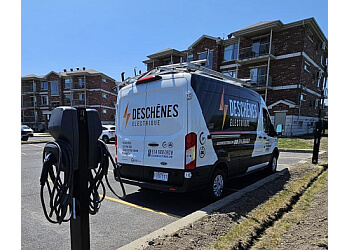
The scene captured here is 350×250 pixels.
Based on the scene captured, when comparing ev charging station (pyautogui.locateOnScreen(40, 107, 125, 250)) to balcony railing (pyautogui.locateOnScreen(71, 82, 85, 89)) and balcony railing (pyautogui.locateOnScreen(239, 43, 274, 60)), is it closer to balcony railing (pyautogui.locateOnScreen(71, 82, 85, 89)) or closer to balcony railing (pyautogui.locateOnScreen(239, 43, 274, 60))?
balcony railing (pyautogui.locateOnScreen(239, 43, 274, 60))

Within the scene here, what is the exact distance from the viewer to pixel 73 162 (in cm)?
186

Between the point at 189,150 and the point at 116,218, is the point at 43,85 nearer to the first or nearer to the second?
the point at 116,218

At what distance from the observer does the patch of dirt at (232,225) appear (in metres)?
2.65

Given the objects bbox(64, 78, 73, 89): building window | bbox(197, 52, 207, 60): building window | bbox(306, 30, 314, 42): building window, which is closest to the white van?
bbox(306, 30, 314, 42): building window

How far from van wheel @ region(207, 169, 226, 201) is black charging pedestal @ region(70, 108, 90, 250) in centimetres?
291

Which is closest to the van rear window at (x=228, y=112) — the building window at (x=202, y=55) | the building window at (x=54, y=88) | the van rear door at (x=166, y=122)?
the van rear door at (x=166, y=122)

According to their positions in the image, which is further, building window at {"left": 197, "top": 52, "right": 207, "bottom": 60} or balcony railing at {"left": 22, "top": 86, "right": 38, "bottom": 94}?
balcony railing at {"left": 22, "top": 86, "right": 38, "bottom": 94}

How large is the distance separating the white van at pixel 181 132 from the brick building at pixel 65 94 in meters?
36.8

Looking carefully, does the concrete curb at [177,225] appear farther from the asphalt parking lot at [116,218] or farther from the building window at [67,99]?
the building window at [67,99]

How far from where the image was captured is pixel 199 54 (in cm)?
2892

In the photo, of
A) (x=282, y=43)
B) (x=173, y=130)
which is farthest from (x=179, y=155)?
(x=282, y=43)

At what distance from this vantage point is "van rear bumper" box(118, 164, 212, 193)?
13.3ft

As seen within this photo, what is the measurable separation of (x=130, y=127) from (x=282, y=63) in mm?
23043

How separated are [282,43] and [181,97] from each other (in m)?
23.4
